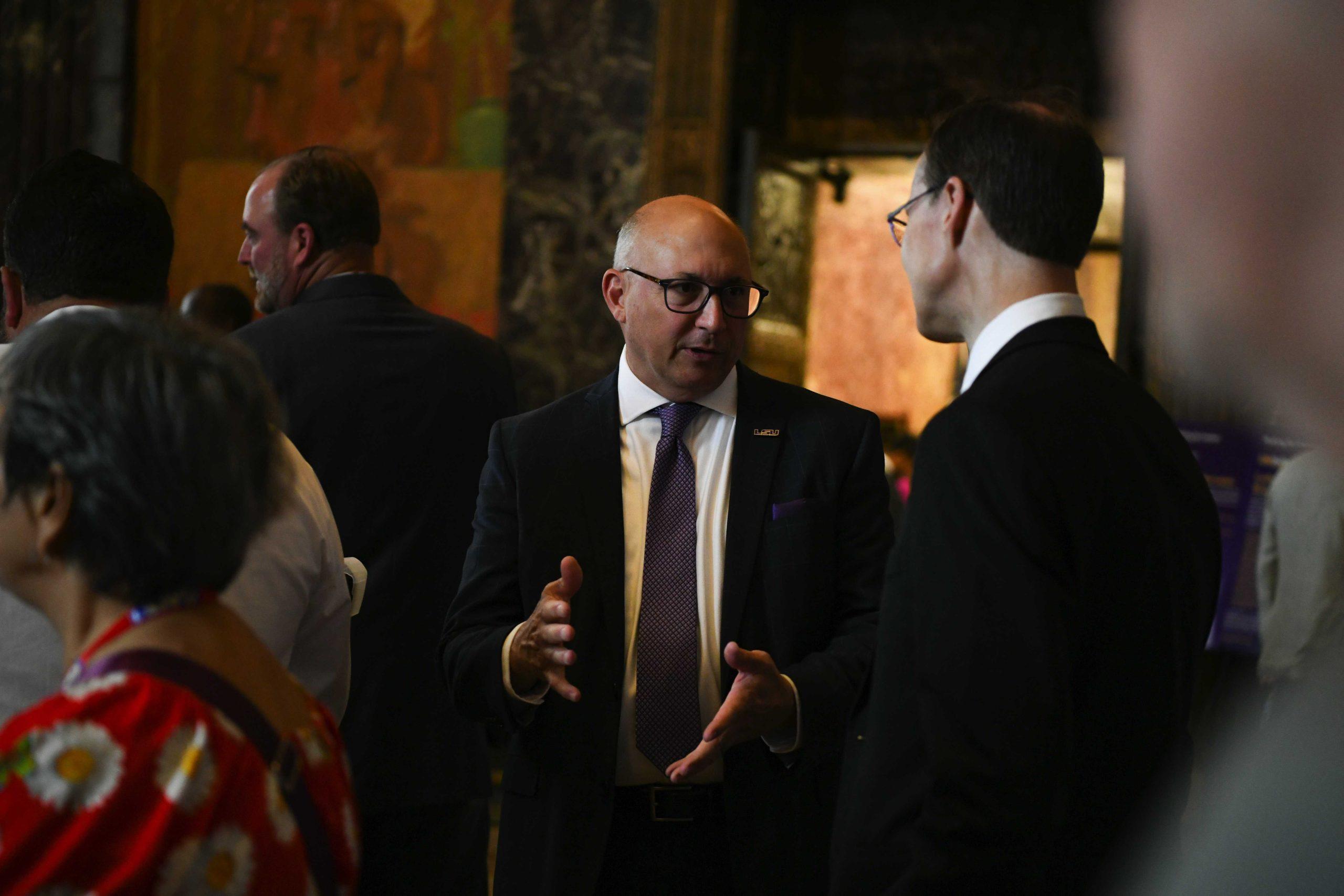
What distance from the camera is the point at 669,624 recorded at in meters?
2.87

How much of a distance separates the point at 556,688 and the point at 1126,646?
1.12 m

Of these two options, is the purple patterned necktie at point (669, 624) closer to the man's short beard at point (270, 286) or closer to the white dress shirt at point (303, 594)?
the white dress shirt at point (303, 594)

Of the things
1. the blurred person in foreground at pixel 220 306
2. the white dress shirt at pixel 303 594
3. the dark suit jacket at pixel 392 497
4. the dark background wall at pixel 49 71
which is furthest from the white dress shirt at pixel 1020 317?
the dark background wall at pixel 49 71

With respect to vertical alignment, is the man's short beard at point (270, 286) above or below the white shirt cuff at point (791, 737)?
above

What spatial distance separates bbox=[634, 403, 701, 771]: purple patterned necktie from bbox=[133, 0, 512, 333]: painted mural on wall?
563cm

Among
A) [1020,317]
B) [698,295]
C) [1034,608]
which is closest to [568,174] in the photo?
[698,295]

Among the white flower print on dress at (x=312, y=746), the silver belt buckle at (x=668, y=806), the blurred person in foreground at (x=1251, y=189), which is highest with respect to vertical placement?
the blurred person in foreground at (x=1251, y=189)

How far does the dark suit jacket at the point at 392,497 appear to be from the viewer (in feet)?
11.7

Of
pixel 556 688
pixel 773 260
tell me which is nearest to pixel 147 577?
pixel 556 688

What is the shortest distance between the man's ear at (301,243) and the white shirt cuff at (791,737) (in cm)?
173

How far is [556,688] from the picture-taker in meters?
2.55

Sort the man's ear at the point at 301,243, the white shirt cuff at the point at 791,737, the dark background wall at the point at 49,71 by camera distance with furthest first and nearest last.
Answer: the dark background wall at the point at 49,71 < the man's ear at the point at 301,243 < the white shirt cuff at the point at 791,737

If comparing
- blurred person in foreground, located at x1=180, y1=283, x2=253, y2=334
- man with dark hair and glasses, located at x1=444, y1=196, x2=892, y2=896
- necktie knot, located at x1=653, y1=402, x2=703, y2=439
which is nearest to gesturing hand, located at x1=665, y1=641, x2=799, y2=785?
man with dark hair and glasses, located at x1=444, y1=196, x2=892, y2=896

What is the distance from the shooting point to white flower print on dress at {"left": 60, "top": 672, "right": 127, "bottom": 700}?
4.46ft
